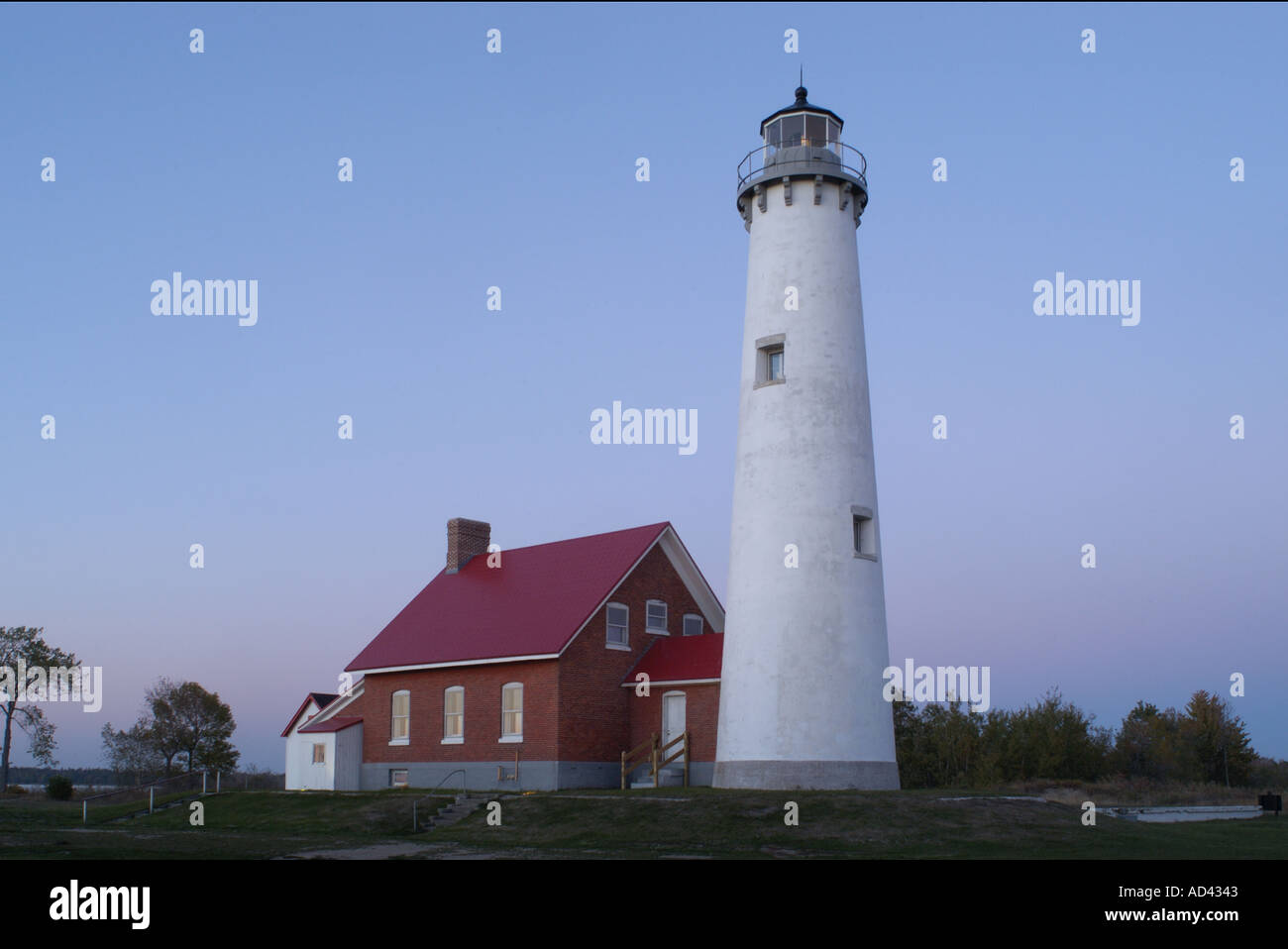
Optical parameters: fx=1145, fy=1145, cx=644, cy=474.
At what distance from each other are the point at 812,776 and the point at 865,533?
18.7ft

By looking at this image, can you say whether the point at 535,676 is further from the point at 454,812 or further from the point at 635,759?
the point at 454,812

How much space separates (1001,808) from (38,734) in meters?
46.8

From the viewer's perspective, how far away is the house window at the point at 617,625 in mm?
33156

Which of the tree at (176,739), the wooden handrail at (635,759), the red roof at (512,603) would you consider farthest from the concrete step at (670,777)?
the tree at (176,739)

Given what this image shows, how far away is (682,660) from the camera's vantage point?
1262 inches

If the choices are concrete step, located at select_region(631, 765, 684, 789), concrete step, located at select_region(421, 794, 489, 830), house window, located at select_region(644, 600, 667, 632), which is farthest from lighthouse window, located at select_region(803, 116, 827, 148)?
concrete step, located at select_region(421, 794, 489, 830)

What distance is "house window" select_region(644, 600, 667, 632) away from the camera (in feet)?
113

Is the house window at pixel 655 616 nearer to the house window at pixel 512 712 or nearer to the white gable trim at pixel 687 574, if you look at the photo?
the white gable trim at pixel 687 574

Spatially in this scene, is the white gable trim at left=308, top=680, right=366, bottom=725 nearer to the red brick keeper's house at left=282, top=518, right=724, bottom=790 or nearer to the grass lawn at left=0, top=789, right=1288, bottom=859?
the red brick keeper's house at left=282, top=518, right=724, bottom=790
